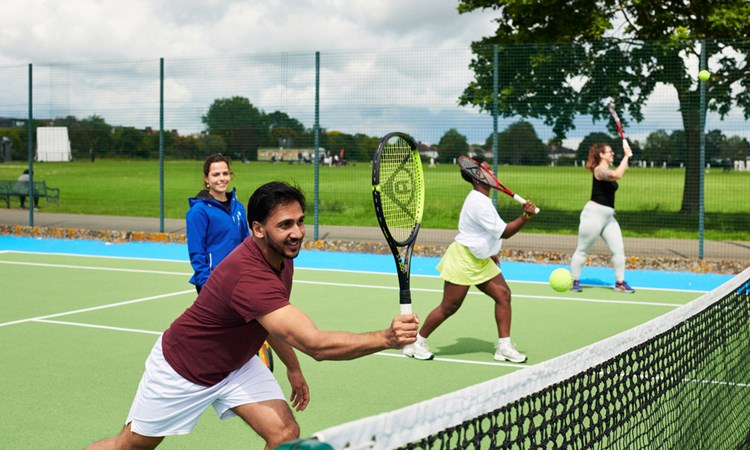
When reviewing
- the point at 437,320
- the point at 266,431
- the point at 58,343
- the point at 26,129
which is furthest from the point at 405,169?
the point at 26,129

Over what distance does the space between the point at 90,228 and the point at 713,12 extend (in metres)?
13.0

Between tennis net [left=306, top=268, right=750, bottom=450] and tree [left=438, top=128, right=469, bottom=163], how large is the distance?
819 centimetres

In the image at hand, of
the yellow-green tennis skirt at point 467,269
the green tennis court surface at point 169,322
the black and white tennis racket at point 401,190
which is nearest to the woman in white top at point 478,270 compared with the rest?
the yellow-green tennis skirt at point 467,269

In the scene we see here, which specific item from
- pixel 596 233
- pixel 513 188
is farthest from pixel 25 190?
pixel 596 233

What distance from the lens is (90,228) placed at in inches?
697

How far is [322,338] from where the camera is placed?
325cm

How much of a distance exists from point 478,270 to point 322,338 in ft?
13.3

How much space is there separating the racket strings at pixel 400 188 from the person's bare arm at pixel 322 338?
87 centimetres

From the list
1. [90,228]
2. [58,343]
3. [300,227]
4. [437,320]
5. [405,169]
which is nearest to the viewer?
[300,227]

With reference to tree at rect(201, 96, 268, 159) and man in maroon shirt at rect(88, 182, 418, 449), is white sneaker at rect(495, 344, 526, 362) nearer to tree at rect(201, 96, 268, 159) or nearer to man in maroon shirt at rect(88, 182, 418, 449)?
man in maroon shirt at rect(88, 182, 418, 449)

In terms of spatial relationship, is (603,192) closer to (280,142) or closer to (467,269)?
(467,269)

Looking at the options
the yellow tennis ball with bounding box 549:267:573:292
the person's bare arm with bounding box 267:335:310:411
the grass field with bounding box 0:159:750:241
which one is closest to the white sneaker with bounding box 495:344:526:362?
the yellow tennis ball with bounding box 549:267:573:292

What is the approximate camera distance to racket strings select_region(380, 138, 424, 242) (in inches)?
162

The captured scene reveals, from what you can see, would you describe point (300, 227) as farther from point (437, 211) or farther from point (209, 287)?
point (437, 211)
